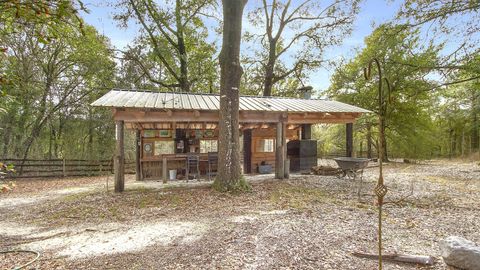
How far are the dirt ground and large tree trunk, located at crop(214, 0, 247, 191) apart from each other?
668mm

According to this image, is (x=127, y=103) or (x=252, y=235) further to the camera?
(x=127, y=103)

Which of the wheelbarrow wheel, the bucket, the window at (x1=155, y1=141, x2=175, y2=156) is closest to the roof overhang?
the window at (x1=155, y1=141, x2=175, y2=156)

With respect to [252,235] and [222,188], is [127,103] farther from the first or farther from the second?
[252,235]

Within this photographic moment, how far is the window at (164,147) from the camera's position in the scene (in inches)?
454

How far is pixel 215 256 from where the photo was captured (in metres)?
3.51

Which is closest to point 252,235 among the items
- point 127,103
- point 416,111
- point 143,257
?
point 143,257

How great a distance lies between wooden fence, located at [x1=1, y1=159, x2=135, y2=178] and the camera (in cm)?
1262

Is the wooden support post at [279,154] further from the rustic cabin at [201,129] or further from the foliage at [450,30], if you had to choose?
the foliage at [450,30]

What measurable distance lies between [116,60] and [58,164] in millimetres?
6804

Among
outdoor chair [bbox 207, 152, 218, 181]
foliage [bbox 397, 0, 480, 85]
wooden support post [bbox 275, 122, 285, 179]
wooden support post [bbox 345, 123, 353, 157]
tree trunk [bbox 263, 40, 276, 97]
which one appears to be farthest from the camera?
tree trunk [bbox 263, 40, 276, 97]

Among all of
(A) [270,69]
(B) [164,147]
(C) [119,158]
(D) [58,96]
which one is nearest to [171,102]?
(C) [119,158]

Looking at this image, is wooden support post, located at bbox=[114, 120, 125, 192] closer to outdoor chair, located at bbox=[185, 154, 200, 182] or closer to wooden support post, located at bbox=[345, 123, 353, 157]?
outdoor chair, located at bbox=[185, 154, 200, 182]

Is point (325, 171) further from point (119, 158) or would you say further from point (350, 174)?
point (119, 158)

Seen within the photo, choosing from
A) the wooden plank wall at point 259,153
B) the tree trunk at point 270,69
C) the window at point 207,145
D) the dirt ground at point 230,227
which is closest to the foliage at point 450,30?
the dirt ground at point 230,227
